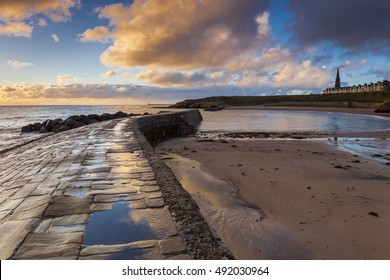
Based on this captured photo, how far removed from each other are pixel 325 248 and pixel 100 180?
3.11 m

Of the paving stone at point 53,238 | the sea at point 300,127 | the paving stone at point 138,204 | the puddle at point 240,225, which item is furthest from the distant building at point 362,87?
the paving stone at point 53,238

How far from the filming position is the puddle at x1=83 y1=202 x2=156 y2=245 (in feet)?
8.06

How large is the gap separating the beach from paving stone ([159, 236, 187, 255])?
1.05 m

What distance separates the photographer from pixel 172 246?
7.52ft

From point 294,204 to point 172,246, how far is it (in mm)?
3021

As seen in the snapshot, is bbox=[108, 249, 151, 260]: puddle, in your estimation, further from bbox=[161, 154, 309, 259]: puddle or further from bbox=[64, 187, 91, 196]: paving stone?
bbox=[64, 187, 91, 196]: paving stone

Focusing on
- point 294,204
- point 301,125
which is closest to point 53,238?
point 294,204

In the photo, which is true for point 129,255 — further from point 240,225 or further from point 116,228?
point 240,225

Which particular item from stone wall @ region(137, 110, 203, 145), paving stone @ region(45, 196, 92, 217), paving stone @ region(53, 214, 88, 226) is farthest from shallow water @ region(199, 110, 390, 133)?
paving stone @ region(53, 214, 88, 226)

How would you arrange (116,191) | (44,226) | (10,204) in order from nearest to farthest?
(44,226)
(10,204)
(116,191)

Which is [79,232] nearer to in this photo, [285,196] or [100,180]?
[100,180]

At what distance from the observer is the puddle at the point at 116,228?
Answer: 2.46 m

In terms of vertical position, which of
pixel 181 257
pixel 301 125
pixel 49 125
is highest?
pixel 49 125

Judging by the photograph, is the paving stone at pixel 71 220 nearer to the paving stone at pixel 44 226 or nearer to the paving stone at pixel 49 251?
the paving stone at pixel 44 226
